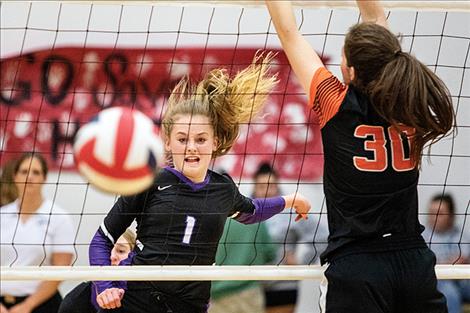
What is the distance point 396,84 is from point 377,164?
0.33m

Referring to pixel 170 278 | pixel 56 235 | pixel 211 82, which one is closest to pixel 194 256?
pixel 170 278

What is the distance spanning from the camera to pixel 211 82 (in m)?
5.41

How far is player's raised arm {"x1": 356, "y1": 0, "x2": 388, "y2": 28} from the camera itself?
4742mm

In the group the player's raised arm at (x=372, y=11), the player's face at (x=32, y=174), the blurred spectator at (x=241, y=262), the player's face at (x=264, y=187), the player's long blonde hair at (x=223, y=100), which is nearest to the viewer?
the player's raised arm at (x=372, y=11)

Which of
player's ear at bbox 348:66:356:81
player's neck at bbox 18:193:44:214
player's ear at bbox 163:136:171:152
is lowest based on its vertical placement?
player's neck at bbox 18:193:44:214

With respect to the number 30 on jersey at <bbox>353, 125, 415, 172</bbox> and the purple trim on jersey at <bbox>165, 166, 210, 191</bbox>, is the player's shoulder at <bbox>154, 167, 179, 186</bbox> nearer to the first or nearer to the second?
the purple trim on jersey at <bbox>165, 166, 210, 191</bbox>

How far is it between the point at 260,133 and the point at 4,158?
1.98 m

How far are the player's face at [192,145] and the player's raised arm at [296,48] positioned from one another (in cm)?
94

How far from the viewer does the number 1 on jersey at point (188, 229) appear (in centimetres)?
514

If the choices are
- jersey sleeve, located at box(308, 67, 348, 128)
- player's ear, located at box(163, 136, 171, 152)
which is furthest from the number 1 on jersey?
jersey sleeve, located at box(308, 67, 348, 128)

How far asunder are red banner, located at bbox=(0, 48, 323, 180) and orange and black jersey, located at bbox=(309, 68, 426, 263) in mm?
3974

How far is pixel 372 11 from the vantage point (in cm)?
475

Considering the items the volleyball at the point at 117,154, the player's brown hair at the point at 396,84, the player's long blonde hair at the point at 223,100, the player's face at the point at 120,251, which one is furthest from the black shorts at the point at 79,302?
the player's brown hair at the point at 396,84

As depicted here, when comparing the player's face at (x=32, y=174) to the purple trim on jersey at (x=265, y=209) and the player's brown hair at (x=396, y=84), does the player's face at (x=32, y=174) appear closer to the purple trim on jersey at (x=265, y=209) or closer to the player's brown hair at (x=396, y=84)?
the purple trim on jersey at (x=265, y=209)
